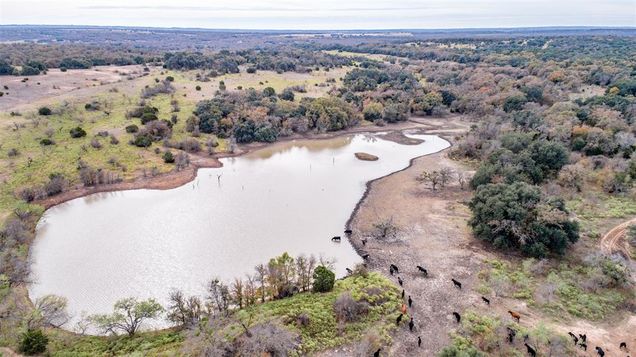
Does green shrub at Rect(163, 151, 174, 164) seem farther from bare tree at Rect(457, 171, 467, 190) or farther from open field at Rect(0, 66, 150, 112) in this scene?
bare tree at Rect(457, 171, 467, 190)

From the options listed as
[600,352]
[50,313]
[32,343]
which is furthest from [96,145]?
[600,352]

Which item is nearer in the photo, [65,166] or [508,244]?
[508,244]

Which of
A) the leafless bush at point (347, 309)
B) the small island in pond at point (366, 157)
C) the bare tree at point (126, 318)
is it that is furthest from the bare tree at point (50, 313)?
the small island in pond at point (366, 157)

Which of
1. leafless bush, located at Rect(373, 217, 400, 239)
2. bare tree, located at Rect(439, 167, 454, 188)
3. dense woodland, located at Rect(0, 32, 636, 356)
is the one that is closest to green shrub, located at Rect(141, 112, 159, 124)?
dense woodland, located at Rect(0, 32, 636, 356)

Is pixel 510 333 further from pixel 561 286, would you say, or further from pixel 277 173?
pixel 277 173

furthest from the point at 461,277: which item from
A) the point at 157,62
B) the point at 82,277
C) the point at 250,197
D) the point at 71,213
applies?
the point at 157,62

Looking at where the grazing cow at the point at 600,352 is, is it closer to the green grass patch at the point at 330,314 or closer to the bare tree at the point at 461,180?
the green grass patch at the point at 330,314
